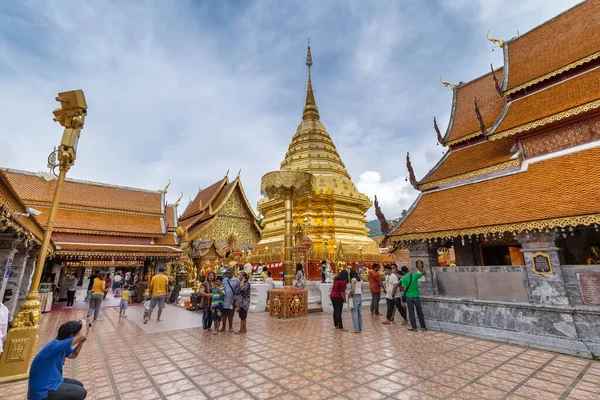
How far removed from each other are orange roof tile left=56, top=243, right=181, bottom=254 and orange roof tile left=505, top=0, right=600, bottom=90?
50.0ft

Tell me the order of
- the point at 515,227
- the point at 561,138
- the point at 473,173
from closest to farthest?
the point at 515,227 → the point at 561,138 → the point at 473,173

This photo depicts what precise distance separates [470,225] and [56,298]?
735 inches

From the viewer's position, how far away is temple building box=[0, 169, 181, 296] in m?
13.7

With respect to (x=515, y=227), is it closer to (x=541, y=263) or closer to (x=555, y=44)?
(x=541, y=263)

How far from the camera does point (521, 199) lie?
19.3 feet

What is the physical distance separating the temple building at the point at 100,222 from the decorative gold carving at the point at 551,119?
555 inches

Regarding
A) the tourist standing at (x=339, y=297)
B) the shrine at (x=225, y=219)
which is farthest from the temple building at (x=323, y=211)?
the shrine at (x=225, y=219)

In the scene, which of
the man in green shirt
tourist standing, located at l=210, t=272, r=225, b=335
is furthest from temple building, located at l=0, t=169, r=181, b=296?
the man in green shirt

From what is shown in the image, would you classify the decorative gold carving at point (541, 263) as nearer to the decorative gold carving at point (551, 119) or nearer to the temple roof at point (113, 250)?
the decorative gold carving at point (551, 119)

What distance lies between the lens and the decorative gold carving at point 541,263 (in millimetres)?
5414

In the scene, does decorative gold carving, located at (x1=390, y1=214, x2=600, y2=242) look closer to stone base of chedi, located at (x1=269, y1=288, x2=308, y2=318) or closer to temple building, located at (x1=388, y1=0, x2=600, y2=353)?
temple building, located at (x1=388, y1=0, x2=600, y2=353)

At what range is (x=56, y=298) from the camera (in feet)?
48.9

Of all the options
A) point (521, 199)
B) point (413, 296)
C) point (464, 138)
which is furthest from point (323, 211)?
point (521, 199)

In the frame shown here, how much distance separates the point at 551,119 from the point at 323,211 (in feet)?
36.5
